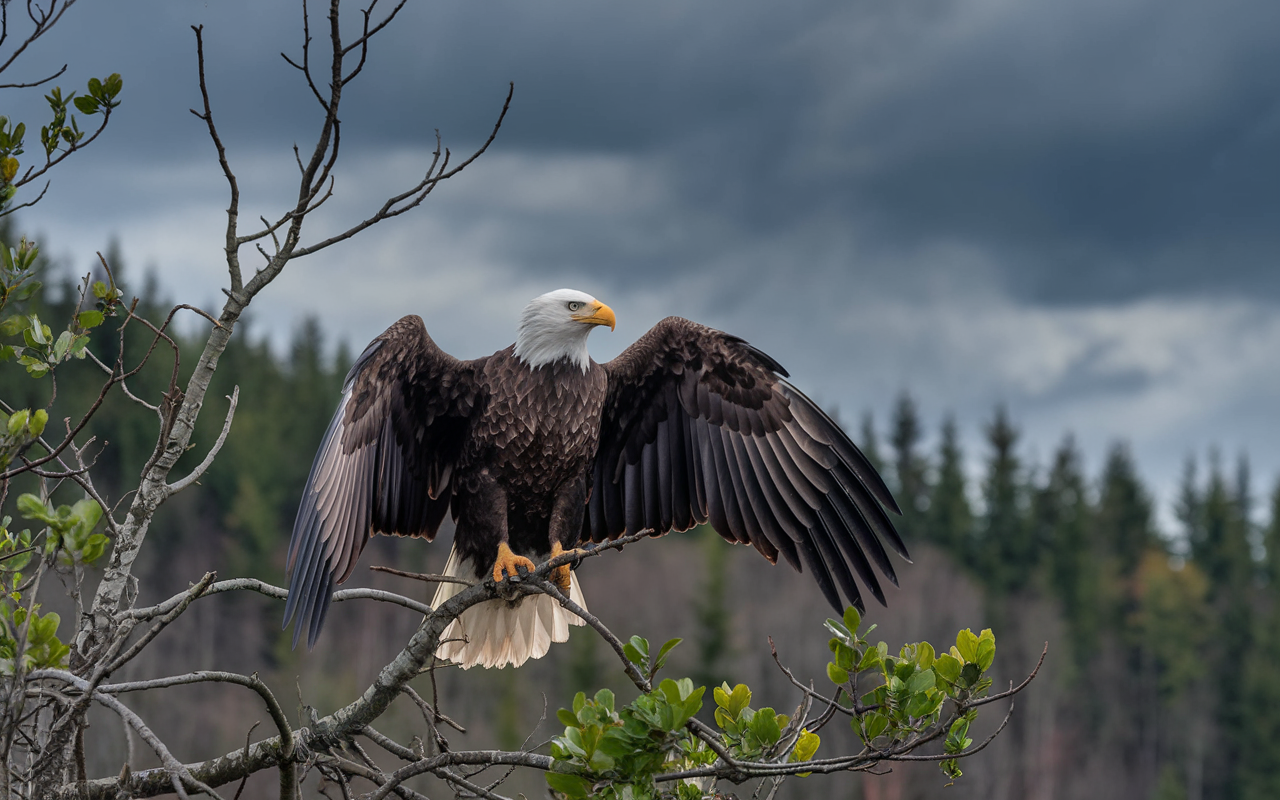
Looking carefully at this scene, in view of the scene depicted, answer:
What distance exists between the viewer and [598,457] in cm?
573

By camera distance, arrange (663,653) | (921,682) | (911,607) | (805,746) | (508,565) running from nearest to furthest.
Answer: (663,653)
(921,682)
(805,746)
(508,565)
(911,607)

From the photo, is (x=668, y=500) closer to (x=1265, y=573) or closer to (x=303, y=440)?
(x=303, y=440)

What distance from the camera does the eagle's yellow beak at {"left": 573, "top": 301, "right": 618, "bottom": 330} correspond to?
5266 millimetres

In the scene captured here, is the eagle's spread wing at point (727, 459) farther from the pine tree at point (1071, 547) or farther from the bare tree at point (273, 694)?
the pine tree at point (1071, 547)

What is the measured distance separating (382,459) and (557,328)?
0.83m

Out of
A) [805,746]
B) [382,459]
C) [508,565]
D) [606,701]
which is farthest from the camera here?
[382,459]

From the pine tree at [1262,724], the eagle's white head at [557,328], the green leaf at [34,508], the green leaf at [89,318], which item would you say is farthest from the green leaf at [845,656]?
the pine tree at [1262,724]

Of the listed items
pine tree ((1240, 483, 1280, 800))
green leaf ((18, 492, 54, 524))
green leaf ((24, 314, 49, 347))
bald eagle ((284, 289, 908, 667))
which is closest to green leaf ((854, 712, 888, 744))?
bald eagle ((284, 289, 908, 667))

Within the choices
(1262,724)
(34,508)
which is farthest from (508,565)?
(1262,724)

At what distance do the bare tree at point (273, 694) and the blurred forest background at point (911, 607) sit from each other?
28730 millimetres

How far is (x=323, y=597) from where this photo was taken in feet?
14.3

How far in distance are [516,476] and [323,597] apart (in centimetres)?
102

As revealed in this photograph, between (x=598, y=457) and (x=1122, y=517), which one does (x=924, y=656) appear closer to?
(x=598, y=457)

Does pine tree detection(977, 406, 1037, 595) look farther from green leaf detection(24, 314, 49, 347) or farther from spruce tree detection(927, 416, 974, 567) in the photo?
green leaf detection(24, 314, 49, 347)
